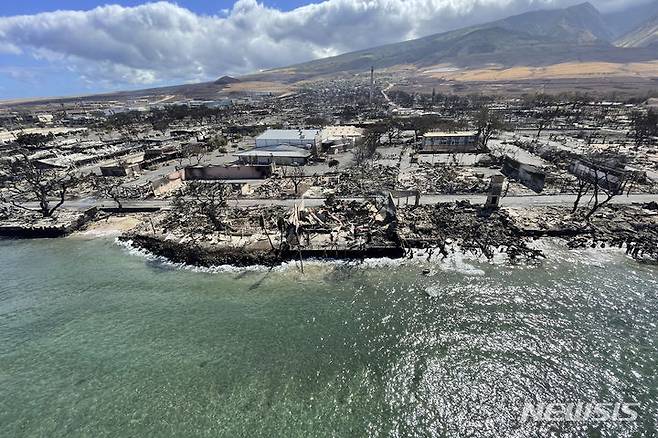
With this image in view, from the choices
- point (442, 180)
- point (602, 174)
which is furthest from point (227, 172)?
point (602, 174)

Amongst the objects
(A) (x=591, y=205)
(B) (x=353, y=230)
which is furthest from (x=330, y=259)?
(A) (x=591, y=205)

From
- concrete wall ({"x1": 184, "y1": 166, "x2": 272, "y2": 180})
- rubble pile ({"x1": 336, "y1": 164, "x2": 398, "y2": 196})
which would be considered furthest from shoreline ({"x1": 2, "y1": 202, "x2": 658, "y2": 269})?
concrete wall ({"x1": 184, "y1": 166, "x2": 272, "y2": 180})

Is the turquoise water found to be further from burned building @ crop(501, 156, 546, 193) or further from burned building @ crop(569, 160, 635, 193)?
burned building @ crop(569, 160, 635, 193)

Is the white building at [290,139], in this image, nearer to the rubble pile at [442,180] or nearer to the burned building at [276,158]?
the burned building at [276,158]

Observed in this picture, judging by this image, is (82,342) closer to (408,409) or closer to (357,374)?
(357,374)

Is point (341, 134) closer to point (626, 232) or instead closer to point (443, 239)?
point (443, 239)

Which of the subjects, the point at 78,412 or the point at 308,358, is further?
the point at 308,358

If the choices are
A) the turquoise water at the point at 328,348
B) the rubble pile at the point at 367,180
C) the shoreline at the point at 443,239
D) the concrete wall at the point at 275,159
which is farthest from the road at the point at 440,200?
the concrete wall at the point at 275,159
